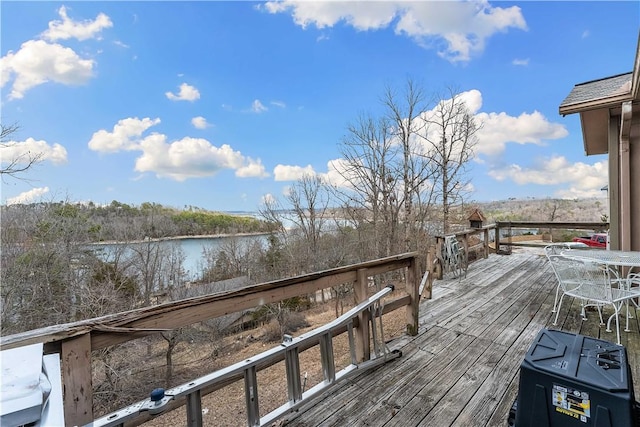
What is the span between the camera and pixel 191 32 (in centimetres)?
795

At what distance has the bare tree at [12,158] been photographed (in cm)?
713

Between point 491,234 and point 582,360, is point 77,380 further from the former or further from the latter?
point 491,234

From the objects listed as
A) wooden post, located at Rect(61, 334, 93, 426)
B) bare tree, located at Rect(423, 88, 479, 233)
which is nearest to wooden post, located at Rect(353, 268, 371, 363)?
wooden post, located at Rect(61, 334, 93, 426)

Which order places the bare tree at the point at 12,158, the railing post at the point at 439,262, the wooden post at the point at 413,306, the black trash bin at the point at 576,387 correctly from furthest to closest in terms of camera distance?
1. the bare tree at the point at 12,158
2. the railing post at the point at 439,262
3. the wooden post at the point at 413,306
4. the black trash bin at the point at 576,387

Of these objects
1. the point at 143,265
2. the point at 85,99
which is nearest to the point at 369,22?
the point at 85,99

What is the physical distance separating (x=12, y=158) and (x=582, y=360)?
10.8 metres

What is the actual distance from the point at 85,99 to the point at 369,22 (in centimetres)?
1034

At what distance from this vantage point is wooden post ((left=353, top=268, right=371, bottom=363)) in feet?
8.04

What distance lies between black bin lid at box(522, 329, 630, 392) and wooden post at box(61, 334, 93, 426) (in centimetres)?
193

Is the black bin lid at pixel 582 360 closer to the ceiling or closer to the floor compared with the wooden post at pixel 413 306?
closer to the ceiling

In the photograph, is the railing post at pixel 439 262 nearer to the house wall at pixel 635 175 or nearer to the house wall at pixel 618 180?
the house wall at pixel 618 180

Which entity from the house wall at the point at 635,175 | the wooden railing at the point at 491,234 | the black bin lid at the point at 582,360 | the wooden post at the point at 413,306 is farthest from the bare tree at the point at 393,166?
the black bin lid at the point at 582,360

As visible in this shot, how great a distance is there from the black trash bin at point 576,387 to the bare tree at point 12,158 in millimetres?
10234

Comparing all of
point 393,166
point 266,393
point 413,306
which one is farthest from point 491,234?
point 266,393
